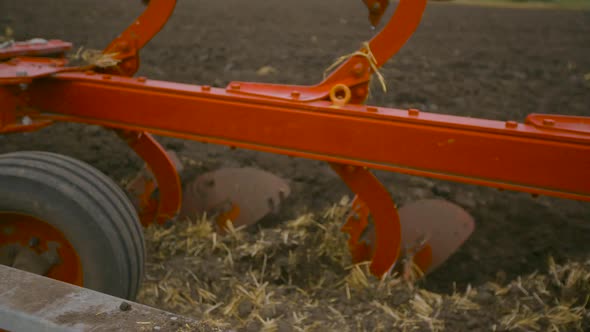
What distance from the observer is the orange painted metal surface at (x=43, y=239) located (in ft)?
8.31

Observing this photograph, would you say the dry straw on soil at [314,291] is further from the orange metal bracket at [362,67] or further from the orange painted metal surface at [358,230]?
the orange metal bracket at [362,67]

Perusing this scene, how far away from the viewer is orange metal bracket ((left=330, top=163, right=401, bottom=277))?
2.94 meters

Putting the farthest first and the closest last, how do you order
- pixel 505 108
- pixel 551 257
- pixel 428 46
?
pixel 428 46 < pixel 505 108 < pixel 551 257

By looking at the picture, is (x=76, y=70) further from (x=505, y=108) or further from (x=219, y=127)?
(x=505, y=108)

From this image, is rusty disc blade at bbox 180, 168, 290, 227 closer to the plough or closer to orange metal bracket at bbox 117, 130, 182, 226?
orange metal bracket at bbox 117, 130, 182, 226

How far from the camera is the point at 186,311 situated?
292cm

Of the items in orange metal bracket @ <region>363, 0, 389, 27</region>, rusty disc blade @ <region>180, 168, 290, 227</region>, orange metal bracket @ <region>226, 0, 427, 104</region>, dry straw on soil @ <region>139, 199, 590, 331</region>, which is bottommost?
dry straw on soil @ <region>139, 199, 590, 331</region>

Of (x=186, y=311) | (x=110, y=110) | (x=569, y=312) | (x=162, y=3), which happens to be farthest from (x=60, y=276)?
(x=569, y=312)

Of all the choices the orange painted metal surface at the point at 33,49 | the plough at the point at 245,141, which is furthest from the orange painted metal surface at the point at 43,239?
the orange painted metal surface at the point at 33,49

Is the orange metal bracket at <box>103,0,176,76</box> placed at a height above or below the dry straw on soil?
above

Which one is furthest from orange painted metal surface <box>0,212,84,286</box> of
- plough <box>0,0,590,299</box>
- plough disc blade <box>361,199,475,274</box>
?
plough disc blade <box>361,199,475,274</box>

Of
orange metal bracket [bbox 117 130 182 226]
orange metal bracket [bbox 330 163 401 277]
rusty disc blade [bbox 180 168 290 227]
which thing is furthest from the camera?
rusty disc blade [bbox 180 168 290 227]

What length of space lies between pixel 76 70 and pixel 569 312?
2.67 meters

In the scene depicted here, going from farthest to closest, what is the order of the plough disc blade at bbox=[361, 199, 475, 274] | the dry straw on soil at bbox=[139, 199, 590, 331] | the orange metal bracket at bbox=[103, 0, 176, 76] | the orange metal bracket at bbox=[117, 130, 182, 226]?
the orange metal bracket at bbox=[117, 130, 182, 226] < the plough disc blade at bbox=[361, 199, 475, 274] < the orange metal bracket at bbox=[103, 0, 176, 76] < the dry straw on soil at bbox=[139, 199, 590, 331]
